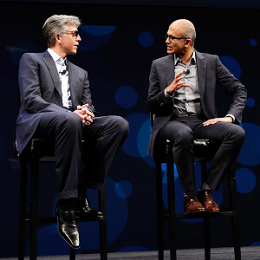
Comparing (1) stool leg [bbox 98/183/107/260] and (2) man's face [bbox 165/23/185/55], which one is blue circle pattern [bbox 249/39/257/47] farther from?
(1) stool leg [bbox 98/183/107/260]

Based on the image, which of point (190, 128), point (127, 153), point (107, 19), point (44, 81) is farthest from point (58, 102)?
point (107, 19)

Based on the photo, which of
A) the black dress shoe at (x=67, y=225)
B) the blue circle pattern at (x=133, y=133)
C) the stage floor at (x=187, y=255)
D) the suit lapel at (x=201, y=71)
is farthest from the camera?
the blue circle pattern at (x=133, y=133)

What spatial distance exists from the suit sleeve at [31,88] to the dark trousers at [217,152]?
0.76m

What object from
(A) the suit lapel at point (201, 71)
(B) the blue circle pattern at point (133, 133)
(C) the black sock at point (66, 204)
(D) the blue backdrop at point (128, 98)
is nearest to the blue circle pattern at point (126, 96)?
(D) the blue backdrop at point (128, 98)

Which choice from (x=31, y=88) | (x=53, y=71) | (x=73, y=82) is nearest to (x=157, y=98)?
(x=73, y=82)

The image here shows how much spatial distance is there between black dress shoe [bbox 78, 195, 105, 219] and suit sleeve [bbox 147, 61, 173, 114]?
840mm

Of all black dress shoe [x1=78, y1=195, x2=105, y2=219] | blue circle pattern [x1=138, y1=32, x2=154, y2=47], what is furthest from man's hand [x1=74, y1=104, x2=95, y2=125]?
blue circle pattern [x1=138, y1=32, x2=154, y2=47]

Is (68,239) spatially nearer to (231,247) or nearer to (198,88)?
(198,88)

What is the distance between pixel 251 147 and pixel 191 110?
142 cm

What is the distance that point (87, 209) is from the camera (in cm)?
268

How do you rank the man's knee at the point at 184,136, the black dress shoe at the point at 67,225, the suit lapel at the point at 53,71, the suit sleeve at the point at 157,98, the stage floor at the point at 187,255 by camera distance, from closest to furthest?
the black dress shoe at the point at 67,225 < the man's knee at the point at 184,136 < the suit lapel at the point at 53,71 < the suit sleeve at the point at 157,98 < the stage floor at the point at 187,255

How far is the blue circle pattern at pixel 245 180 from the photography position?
4.19 m

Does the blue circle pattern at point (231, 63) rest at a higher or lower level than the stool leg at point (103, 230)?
higher

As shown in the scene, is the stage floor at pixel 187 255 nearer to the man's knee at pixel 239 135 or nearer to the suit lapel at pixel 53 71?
the man's knee at pixel 239 135
